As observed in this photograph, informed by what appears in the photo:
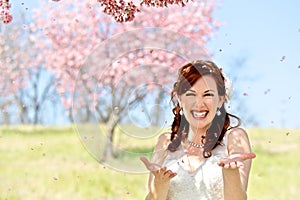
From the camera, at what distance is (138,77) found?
1.59 metres

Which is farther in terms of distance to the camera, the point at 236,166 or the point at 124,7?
the point at 124,7

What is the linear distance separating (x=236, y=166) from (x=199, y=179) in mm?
366

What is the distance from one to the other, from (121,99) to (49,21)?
4.96m

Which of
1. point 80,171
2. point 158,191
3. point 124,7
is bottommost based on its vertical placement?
point 80,171

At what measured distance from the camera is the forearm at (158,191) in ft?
4.99

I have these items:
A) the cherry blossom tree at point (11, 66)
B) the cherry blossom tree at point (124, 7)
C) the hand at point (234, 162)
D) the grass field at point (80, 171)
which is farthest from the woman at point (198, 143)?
the cherry blossom tree at point (11, 66)

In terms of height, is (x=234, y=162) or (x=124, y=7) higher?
(x=124, y=7)

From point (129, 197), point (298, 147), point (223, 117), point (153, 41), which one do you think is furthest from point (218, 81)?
point (298, 147)

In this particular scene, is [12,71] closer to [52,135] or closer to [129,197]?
[52,135]

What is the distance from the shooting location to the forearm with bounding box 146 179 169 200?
1.52 metres

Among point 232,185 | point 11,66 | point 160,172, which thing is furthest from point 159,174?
point 11,66

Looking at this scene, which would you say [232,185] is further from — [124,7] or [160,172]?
[124,7]

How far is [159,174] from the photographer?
1.45 m

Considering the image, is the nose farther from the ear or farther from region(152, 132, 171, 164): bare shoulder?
region(152, 132, 171, 164): bare shoulder
